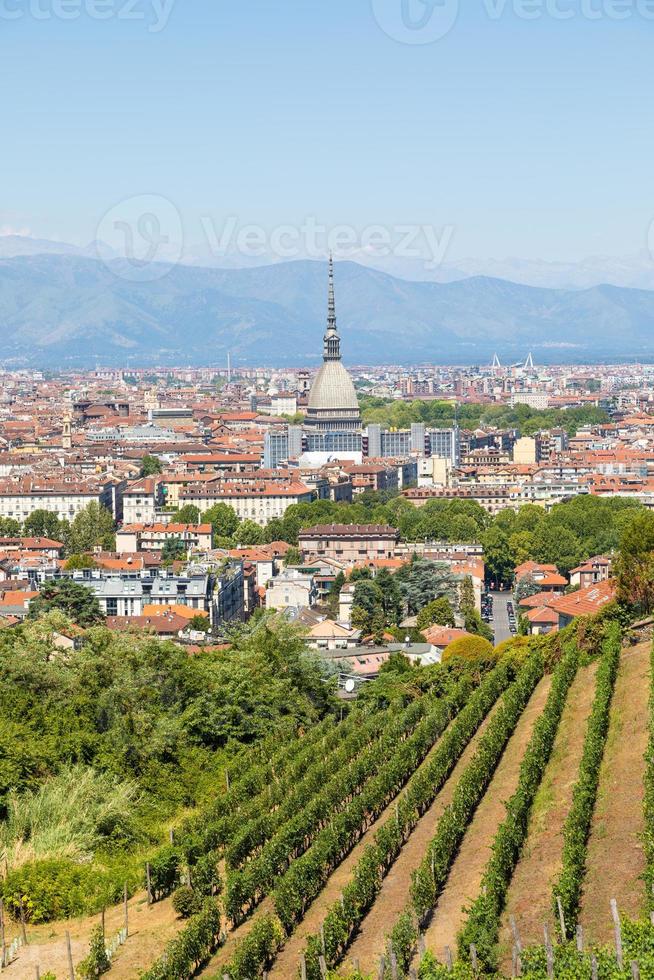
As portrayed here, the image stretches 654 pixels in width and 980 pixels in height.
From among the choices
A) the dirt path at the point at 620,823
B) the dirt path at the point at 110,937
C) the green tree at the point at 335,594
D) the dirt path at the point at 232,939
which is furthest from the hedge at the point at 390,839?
the green tree at the point at 335,594

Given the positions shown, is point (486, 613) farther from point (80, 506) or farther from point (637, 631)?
point (80, 506)

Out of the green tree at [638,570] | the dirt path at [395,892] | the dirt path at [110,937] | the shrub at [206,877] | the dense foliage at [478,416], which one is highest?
the dense foliage at [478,416]

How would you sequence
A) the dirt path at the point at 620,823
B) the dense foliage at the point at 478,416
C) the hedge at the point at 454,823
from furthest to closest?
the dense foliage at the point at 478,416 < the dirt path at the point at 620,823 < the hedge at the point at 454,823

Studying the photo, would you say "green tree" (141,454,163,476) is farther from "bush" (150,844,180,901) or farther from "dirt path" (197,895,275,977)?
"dirt path" (197,895,275,977)

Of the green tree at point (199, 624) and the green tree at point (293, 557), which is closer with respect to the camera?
the green tree at point (199, 624)

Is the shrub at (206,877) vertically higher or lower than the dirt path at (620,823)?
lower

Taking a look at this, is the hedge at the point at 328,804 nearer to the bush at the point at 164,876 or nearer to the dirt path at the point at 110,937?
the dirt path at the point at 110,937

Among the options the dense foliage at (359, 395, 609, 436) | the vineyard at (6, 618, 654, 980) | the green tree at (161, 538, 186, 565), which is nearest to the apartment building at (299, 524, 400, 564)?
the green tree at (161, 538, 186, 565)
